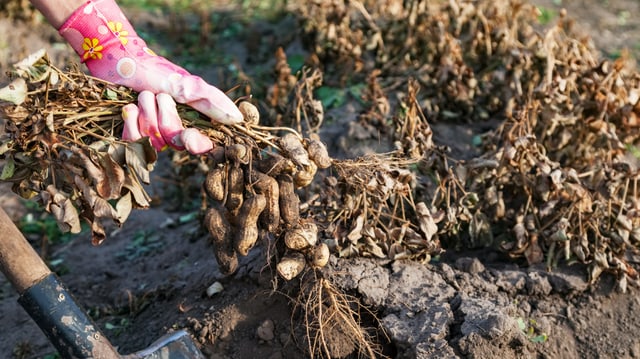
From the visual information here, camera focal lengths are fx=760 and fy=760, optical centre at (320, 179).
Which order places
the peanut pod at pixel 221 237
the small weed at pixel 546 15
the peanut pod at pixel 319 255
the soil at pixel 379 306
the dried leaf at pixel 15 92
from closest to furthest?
the dried leaf at pixel 15 92
the peanut pod at pixel 221 237
the peanut pod at pixel 319 255
the soil at pixel 379 306
the small weed at pixel 546 15

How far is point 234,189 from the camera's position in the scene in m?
2.44

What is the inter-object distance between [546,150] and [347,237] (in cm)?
121

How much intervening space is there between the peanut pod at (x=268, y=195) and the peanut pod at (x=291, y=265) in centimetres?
13

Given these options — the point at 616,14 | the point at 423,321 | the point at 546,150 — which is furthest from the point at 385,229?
the point at 616,14

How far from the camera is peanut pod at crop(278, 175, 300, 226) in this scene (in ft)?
8.17

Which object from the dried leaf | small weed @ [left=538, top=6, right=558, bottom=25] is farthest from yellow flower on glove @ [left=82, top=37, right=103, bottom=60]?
small weed @ [left=538, top=6, right=558, bottom=25]

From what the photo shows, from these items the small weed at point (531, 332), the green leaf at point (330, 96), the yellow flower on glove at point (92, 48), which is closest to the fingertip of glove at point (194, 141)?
the yellow flower on glove at point (92, 48)

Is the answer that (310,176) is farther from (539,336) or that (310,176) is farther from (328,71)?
(328,71)

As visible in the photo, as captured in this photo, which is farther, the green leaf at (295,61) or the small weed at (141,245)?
the green leaf at (295,61)

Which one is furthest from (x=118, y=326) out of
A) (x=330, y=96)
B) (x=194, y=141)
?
(x=330, y=96)

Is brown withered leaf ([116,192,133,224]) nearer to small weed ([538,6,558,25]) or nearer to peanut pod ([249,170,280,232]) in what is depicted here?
peanut pod ([249,170,280,232])

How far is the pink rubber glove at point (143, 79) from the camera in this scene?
7.82 ft

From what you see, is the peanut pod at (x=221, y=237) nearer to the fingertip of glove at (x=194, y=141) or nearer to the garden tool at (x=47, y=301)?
the fingertip of glove at (x=194, y=141)

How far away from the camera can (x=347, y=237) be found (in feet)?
9.24
